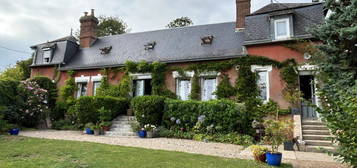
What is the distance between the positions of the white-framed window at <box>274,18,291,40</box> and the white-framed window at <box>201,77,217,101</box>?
12.7ft

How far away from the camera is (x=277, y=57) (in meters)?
10.7

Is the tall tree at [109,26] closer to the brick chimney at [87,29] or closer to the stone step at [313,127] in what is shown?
the brick chimney at [87,29]

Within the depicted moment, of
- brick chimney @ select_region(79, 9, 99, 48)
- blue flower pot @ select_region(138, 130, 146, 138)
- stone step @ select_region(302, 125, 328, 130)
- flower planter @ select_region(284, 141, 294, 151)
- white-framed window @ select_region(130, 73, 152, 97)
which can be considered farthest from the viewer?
brick chimney @ select_region(79, 9, 99, 48)

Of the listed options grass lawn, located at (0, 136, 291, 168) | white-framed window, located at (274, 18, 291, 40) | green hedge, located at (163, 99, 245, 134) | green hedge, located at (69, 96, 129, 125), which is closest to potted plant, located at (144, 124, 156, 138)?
green hedge, located at (163, 99, 245, 134)

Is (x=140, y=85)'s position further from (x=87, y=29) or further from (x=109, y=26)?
(x=109, y=26)

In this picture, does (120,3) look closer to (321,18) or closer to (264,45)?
(264,45)

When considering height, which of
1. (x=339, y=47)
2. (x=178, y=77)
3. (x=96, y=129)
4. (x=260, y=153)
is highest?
(x=339, y=47)

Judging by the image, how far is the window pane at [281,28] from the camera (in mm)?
10923

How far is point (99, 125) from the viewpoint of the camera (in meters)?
Answer: 10.6

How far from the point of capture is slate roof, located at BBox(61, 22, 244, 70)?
12.4 m

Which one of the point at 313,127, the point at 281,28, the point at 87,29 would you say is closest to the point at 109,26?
the point at 87,29

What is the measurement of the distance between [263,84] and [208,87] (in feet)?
9.35

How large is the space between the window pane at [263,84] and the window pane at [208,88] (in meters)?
2.38

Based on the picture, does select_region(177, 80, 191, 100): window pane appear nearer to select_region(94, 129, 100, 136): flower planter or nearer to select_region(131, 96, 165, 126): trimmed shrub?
select_region(131, 96, 165, 126): trimmed shrub
